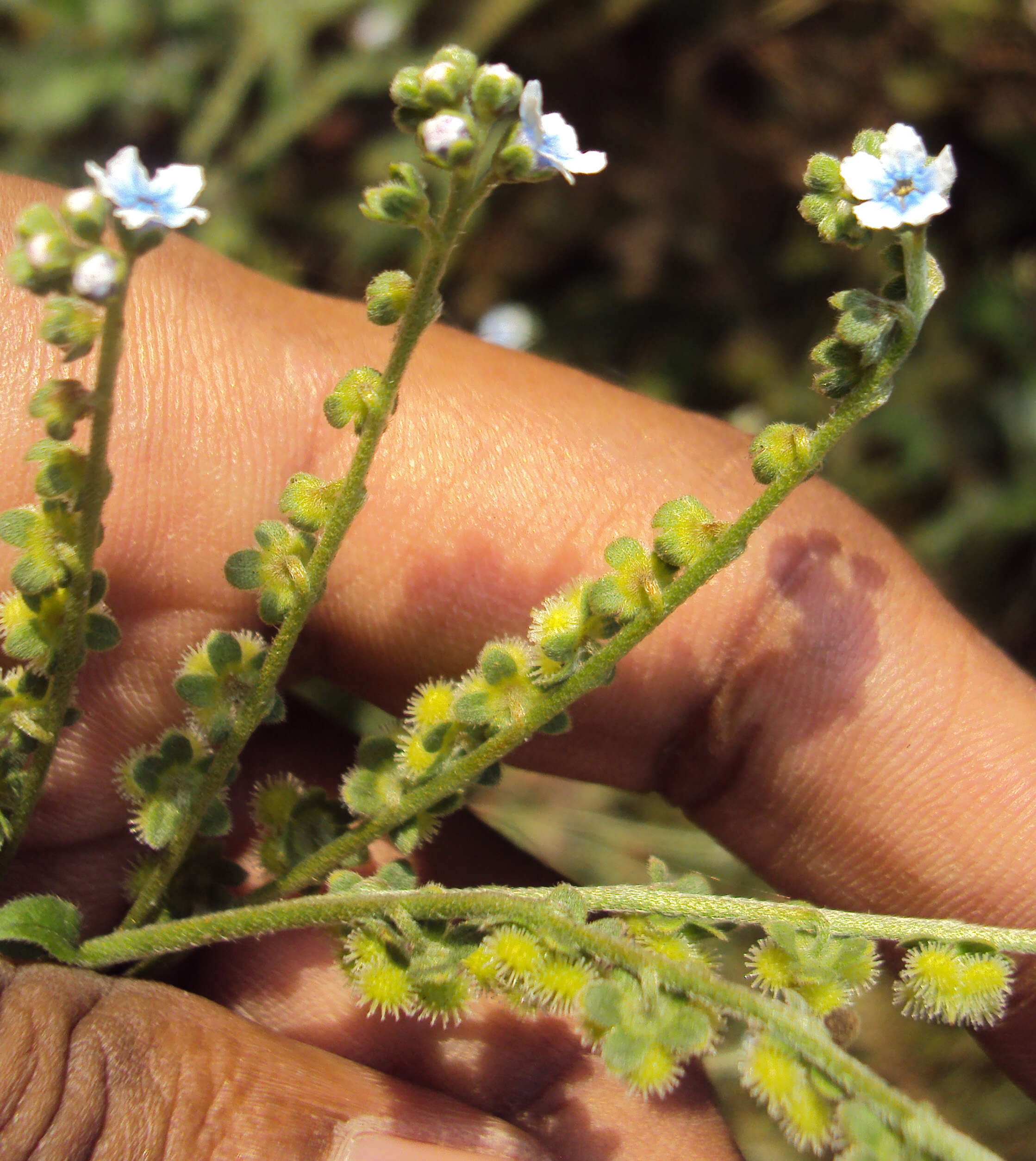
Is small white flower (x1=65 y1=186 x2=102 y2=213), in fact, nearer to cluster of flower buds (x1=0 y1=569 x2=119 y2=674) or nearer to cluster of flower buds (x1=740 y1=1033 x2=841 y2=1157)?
cluster of flower buds (x1=0 y1=569 x2=119 y2=674)

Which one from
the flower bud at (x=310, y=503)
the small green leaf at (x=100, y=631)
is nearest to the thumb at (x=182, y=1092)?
the small green leaf at (x=100, y=631)

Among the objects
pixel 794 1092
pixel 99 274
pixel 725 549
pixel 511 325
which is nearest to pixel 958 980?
pixel 794 1092

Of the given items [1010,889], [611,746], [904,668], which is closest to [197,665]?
[611,746]

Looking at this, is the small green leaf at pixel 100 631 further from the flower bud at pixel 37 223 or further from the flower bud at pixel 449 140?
the flower bud at pixel 449 140

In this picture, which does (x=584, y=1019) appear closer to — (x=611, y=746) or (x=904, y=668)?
(x=611, y=746)

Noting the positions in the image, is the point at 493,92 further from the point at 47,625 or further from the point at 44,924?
the point at 44,924
